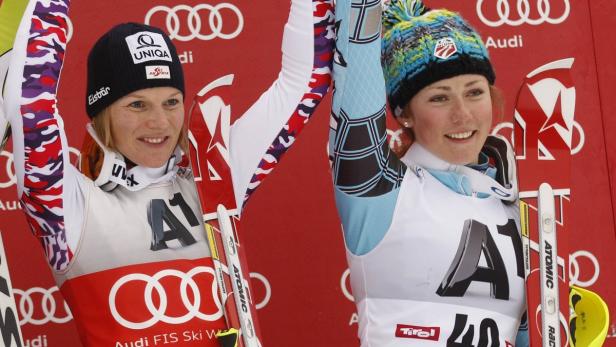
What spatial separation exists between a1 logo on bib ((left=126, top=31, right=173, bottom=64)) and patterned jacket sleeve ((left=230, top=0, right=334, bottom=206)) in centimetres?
25

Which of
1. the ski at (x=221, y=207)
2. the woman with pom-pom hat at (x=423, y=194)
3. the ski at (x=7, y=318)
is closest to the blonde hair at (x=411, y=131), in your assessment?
the woman with pom-pom hat at (x=423, y=194)

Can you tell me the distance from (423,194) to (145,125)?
0.65 metres

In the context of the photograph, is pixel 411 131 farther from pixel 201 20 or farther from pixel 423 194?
pixel 201 20

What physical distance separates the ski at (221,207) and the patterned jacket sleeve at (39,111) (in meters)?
0.32

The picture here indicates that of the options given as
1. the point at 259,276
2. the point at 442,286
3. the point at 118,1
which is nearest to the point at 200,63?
the point at 118,1

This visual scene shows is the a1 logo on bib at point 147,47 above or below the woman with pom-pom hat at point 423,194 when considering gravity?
above

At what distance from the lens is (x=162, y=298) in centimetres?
271

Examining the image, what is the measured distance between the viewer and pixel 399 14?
2.89 metres

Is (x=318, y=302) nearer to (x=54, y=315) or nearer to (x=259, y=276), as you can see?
(x=259, y=276)

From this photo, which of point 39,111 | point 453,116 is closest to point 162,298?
point 39,111

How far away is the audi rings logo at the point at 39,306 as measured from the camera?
3461mm

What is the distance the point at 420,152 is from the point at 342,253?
34.3 inches

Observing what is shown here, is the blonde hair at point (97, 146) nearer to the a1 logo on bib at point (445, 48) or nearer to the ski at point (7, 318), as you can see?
the ski at point (7, 318)

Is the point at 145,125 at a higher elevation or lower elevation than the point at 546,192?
higher
